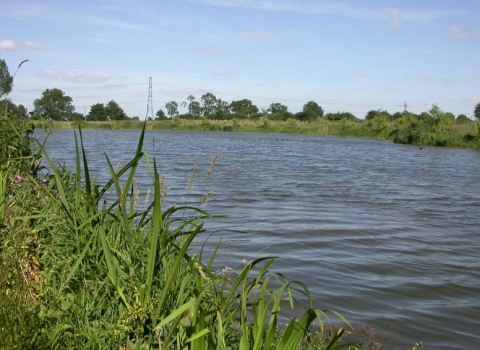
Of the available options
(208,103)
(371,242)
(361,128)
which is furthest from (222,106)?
(371,242)

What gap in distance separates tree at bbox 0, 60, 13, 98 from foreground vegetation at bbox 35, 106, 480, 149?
1.94ft

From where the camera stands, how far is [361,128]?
7388 cm

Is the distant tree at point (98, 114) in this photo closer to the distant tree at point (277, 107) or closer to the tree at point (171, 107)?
the tree at point (171, 107)

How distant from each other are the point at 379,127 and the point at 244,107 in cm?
7919

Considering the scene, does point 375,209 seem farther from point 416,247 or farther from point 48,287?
point 48,287

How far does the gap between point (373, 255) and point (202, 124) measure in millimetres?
91669

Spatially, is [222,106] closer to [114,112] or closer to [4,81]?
[114,112]

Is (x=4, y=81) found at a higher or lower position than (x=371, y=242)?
higher

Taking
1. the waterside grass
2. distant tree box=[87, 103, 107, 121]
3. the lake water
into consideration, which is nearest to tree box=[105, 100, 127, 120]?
distant tree box=[87, 103, 107, 121]

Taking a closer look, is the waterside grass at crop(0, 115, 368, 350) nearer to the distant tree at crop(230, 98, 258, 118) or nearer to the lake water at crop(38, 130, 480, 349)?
the lake water at crop(38, 130, 480, 349)

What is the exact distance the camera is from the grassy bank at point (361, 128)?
1816 inches

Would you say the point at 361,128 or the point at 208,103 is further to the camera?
the point at 208,103

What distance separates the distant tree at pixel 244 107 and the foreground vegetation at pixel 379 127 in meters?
31.8

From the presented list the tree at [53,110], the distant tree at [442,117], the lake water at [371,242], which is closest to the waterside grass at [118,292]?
the lake water at [371,242]
